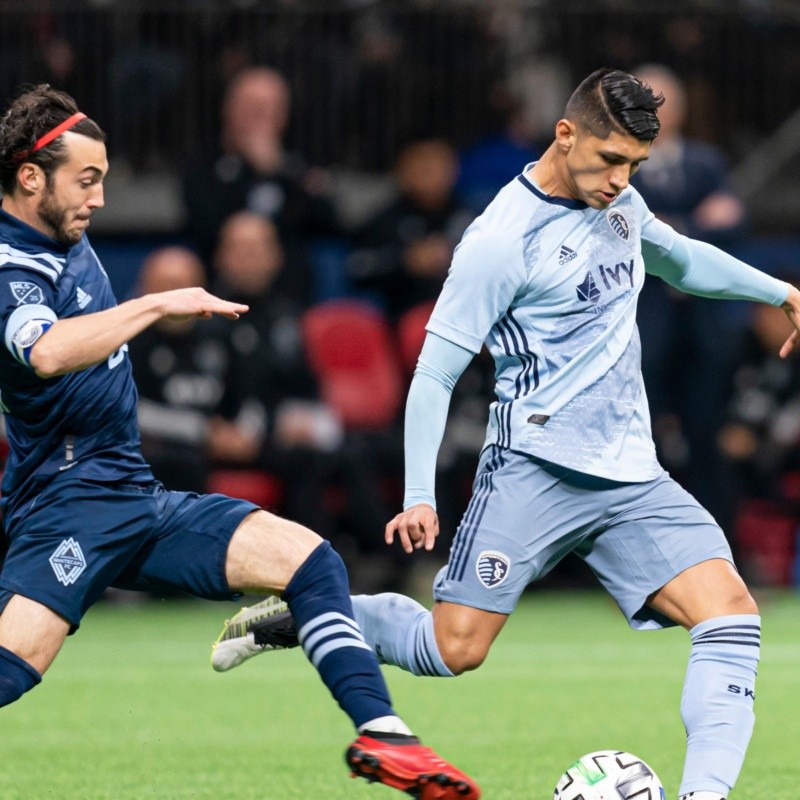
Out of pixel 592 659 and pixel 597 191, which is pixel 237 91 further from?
pixel 597 191

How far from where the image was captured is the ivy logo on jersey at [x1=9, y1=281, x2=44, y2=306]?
15.8ft

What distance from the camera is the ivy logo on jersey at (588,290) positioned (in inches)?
201

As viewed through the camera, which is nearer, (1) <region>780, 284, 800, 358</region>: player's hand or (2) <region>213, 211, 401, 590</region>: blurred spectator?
(1) <region>780, 284, 800, 358</region>: player's hand

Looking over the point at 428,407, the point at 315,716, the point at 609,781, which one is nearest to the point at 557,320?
the point at 428,407

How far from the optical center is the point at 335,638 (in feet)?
16.0

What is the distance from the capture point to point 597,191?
5012mm

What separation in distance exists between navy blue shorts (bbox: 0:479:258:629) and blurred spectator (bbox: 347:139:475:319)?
257 inches

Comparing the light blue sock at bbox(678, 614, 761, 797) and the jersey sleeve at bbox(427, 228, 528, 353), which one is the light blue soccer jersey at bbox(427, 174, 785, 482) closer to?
the jersey sleeve at bbox(427, 228, 528, 353)

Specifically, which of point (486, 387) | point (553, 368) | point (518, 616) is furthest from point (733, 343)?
point (553, 368)

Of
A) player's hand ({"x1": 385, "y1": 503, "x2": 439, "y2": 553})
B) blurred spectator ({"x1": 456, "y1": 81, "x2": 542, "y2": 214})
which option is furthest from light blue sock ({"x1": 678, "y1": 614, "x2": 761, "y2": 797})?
blurred spectator ({"x1": 456, "y1": 81, "x2": 542, "y2": 214})

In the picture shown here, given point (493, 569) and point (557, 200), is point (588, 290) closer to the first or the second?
point (557, 200)

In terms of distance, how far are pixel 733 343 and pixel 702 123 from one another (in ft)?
6.46

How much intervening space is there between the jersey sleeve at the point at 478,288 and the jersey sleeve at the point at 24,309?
1.15 metres

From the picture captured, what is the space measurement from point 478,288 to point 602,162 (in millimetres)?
517
